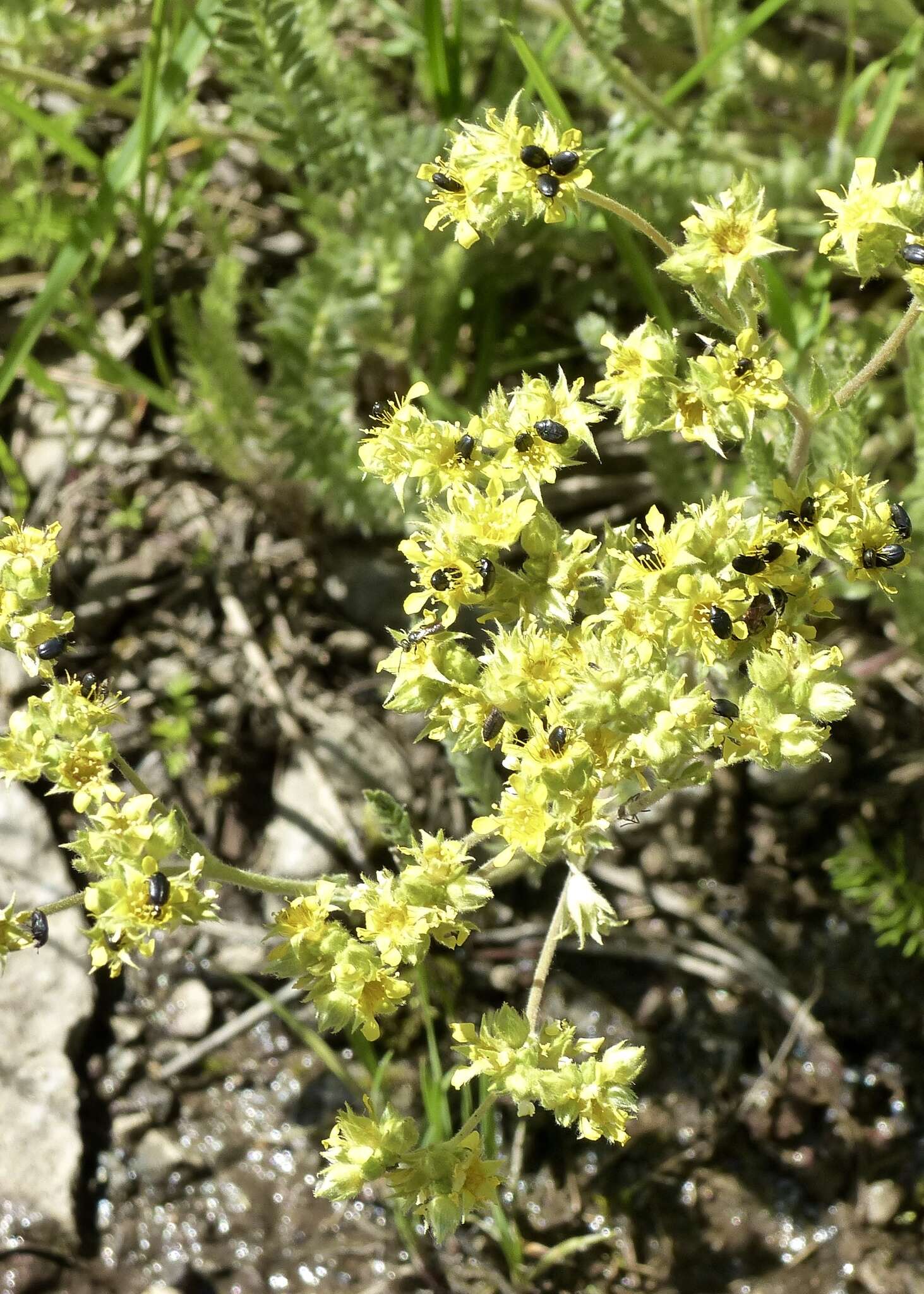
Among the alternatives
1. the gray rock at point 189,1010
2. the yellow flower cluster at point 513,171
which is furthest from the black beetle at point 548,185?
the gray rock at point 189,1010

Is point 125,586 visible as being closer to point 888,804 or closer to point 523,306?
point 523,306

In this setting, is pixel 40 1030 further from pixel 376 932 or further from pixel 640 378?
pixel 640 378

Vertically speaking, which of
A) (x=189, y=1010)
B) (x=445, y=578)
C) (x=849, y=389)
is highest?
(x=849, y=389)

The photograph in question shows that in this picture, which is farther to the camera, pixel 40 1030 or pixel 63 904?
pixel 40 1030

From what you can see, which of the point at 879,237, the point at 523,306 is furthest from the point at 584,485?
the point at 879,237

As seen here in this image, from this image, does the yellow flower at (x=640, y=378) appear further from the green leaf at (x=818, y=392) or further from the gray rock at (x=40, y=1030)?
the gray rock at (x=40, y=1030)

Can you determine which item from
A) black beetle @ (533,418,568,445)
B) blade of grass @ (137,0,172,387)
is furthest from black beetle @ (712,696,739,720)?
blade of grass @ (137,0,172,387)

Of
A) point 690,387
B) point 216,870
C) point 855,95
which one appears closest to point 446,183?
Result: point 690,387
